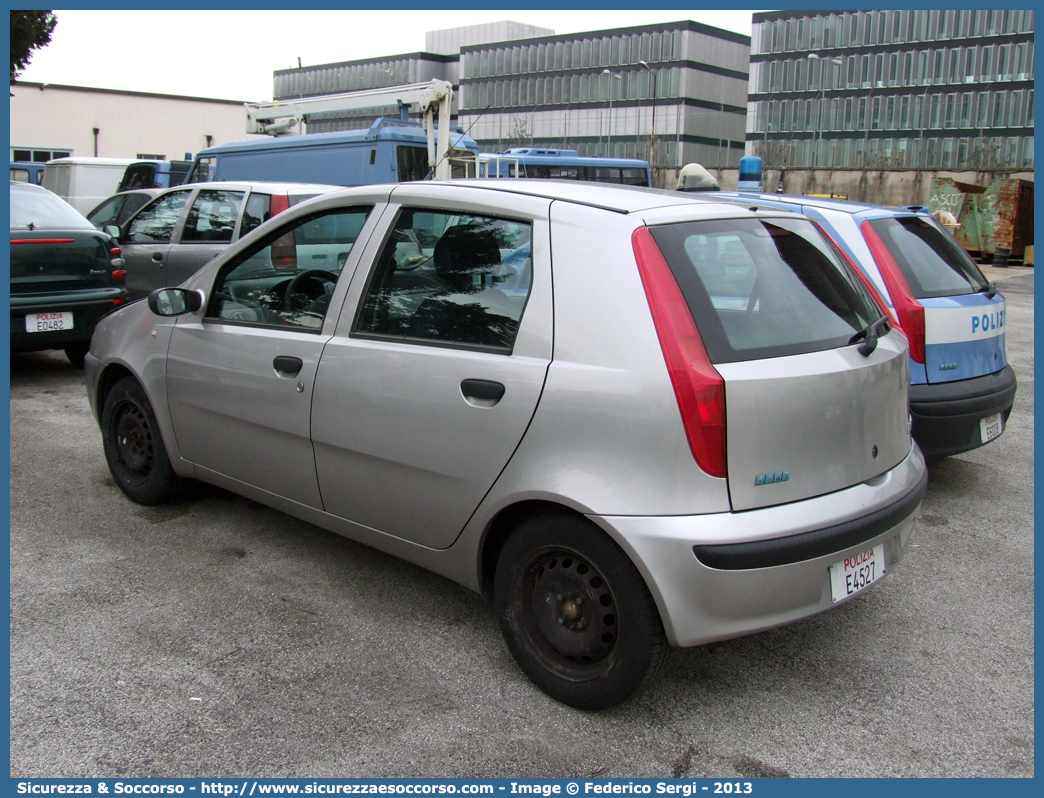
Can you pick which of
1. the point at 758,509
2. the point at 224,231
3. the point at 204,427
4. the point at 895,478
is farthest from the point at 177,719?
the point at 224,231

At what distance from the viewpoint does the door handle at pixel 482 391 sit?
2998 millimetres

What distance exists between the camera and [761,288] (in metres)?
3.01

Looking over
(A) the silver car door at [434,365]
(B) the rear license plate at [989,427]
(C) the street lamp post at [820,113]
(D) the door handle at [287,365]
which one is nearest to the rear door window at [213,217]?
(D) the door handle at [287,365]

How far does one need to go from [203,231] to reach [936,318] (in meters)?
7.29

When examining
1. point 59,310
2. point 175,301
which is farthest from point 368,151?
point 175,301

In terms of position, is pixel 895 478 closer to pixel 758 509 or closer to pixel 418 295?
pixel 758 509

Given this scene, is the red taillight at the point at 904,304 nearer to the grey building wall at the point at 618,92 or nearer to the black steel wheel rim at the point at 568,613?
the black steel wheel rim at the point at 568,613

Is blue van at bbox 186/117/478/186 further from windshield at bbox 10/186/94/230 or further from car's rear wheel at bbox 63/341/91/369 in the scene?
car's rear wheel at bbox 63/341/91/369

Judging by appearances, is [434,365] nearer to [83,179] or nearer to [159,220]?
[159,220]

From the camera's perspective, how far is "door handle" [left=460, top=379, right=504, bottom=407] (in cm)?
300

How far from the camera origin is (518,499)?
2.95 meters

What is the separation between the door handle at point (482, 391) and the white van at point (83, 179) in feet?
68.3

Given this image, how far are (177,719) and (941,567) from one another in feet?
10.9

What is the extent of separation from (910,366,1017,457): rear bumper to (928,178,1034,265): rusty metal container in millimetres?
25070
